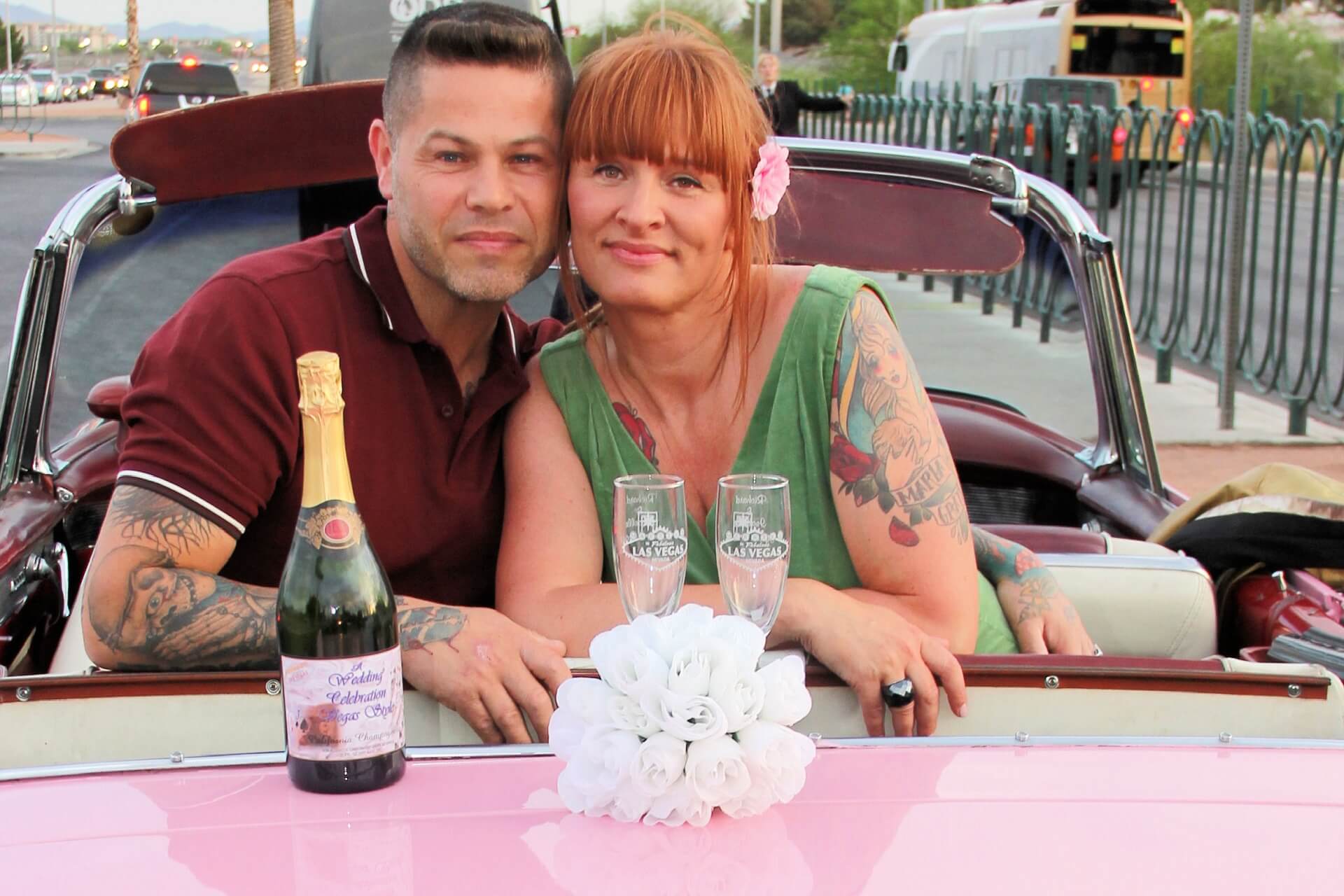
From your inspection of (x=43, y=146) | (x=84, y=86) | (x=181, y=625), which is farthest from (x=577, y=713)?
(x=84, y=86)

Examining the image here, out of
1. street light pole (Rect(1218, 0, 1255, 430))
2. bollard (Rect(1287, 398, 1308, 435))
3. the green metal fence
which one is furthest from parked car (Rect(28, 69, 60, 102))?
bollard (Rect(1287, 398, 1308, 435))

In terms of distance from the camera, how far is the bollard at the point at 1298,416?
789 cm

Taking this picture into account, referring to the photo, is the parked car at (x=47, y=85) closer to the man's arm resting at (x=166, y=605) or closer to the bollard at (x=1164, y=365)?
the bollard at (x=1164, y=365)

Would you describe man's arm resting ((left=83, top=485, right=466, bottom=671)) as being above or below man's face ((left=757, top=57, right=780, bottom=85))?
below

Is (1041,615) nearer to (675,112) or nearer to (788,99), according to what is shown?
(675,112)

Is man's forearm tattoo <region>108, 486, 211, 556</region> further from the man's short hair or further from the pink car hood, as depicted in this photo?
the man's short hair

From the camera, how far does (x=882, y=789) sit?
4.67 ft

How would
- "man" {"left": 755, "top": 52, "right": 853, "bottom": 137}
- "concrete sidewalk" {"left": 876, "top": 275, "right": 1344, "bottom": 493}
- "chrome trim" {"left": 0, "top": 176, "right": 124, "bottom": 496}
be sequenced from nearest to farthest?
"chrome trim" {"left": 0, "top": 176, "right": 124, "bottom": 496} < "concrete sidewalk" {"left": 876, "top": 275, "right": 1344, "bottom": 493} < "man" {"left": 755, "top": 52, "right": 853, "bottom": 137}

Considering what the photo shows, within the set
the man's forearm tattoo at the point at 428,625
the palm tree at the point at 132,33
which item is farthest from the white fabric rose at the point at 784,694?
the palm tree at the point at 132,33

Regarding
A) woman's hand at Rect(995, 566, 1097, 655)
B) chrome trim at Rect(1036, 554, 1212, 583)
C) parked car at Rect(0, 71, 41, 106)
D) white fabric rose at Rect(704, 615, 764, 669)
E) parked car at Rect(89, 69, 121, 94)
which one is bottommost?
woman's hand at Rect(995, 566, 1097, 655)

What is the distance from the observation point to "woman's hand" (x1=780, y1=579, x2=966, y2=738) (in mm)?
1666

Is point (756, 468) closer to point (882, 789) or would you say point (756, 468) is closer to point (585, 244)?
point (585, 244)

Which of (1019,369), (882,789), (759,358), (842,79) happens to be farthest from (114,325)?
(842,79)

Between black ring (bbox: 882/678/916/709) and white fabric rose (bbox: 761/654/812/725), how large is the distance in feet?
1.02
